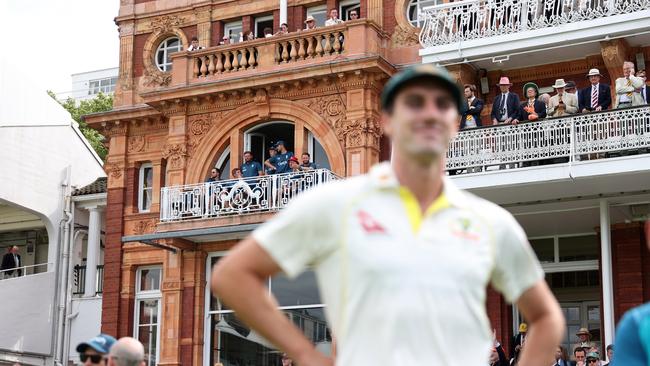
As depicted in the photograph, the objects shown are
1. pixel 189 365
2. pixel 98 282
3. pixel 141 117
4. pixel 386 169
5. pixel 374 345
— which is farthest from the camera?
pixel 98 282

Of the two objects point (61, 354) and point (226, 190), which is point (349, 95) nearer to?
point (226, 190)

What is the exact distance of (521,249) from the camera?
3912mm

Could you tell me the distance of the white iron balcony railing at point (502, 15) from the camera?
2331 centimetres

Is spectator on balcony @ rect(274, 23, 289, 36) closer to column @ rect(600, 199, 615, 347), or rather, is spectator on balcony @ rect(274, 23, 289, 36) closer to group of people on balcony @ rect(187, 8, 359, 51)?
group of people on balcony @ rect(187, 8, 359, 51)

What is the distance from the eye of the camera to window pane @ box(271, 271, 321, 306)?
2617cm

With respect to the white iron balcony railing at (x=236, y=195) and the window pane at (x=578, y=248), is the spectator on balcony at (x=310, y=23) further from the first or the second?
the window pane at (x=578, y=248)

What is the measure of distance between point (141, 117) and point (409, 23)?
7240 mm

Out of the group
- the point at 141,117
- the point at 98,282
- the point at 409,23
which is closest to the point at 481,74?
the point at 409,23

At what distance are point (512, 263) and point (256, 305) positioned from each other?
2.80 feet

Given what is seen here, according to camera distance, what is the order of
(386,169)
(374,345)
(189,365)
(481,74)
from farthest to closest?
1. (189,365)
2. (481,74)
3. (386,169)
4. (374,345)

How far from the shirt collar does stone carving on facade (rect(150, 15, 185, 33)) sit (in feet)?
88.7

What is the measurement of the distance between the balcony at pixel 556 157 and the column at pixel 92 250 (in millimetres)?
12915

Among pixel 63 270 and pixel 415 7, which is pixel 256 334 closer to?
pixel 415 7

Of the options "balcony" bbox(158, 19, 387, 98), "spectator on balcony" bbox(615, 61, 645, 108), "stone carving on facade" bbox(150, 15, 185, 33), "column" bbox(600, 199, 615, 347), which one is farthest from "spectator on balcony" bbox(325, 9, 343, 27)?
"column" bbox(600, 199, 615, 347)
